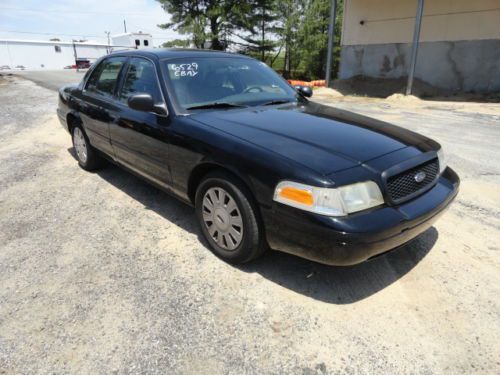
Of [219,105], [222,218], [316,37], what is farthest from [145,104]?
[316,37]

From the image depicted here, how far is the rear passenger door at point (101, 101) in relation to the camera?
4109 millimetres

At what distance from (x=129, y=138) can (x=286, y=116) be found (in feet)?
5.26

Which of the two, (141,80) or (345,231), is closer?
(345,231)

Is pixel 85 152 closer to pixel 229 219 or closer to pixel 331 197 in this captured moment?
pixel 229 219

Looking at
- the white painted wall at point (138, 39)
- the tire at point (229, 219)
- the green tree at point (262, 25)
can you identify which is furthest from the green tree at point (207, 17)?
the tire at point (229, 219)

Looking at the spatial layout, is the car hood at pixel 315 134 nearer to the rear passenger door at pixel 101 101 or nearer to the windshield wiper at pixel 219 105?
the windshield wiper at pixel 219 105

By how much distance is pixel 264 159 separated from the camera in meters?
2.47

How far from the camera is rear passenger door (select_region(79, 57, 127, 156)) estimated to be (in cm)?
411

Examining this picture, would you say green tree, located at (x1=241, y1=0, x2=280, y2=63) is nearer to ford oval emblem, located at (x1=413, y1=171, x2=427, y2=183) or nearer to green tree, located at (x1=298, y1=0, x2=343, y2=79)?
green tree, located at (x1=298, y1=0, x2=343, y2=79)

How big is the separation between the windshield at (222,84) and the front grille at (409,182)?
59.9 inches

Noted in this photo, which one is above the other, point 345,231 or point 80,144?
point 345,231

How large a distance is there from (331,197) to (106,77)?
3.30m

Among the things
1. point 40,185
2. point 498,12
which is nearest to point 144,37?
point 498,12

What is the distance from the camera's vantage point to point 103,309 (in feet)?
8.11
